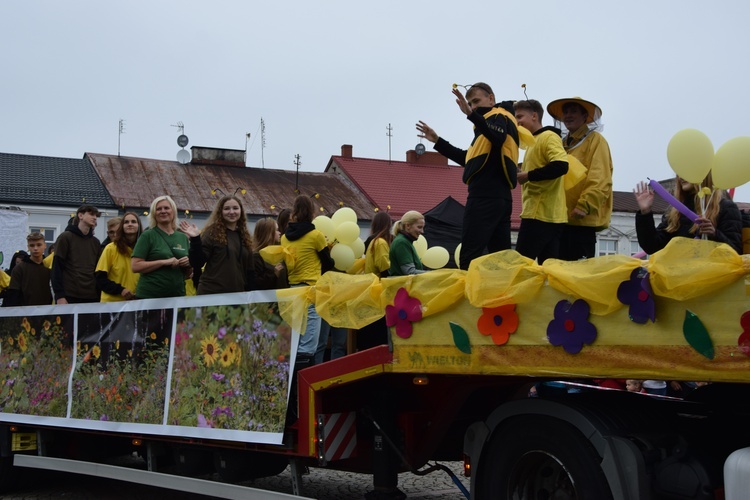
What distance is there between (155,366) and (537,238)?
9.49ft

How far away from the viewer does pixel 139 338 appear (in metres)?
6.71

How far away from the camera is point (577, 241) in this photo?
21.6 ft

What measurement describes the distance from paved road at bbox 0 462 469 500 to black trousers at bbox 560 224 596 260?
2.11 metres

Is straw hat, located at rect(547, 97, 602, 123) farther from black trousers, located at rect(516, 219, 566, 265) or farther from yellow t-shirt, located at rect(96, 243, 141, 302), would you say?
→ yellow t-shirt, located at rect(96, 243, 141, 302)

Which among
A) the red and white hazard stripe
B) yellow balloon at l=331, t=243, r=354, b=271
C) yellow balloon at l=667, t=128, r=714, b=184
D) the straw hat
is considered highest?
the straw hat

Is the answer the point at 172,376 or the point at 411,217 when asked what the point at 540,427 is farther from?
the point at 411,217

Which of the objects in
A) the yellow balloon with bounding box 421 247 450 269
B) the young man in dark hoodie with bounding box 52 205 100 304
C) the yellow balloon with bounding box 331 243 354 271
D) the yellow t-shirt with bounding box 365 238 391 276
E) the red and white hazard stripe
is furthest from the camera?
the yellow balloon with bounding box 421 247 450 269

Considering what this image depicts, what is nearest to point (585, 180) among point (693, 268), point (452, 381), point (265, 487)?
point (452, 381)

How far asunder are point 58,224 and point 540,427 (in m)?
29.3

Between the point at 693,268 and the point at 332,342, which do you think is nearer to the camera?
the point at 693,268

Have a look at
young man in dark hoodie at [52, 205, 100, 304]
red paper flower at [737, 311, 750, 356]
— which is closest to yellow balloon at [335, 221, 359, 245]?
young man in dark hoodie at [52, 205, 100, 304]

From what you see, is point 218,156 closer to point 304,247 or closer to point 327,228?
point 327,228

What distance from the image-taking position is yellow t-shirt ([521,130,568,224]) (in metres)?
6.07

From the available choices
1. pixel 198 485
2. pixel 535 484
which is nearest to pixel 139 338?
pixel 198 485
